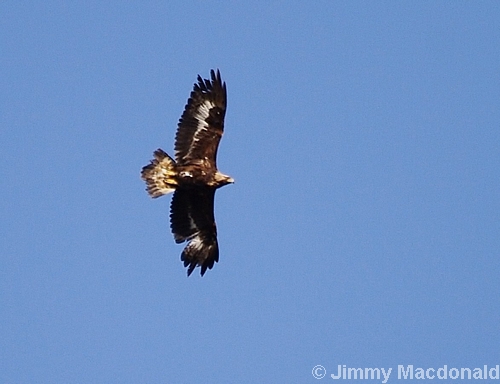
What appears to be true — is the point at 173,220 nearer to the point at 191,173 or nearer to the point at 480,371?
the point at 191,173

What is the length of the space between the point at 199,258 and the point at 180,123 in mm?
2418

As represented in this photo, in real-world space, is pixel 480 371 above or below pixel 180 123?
below

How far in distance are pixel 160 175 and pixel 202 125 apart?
1.10 metres

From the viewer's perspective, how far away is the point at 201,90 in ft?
70.8

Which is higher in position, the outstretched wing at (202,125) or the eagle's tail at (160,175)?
the outstretched wing at (202,125)

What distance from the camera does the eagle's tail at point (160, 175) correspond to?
21.5 m

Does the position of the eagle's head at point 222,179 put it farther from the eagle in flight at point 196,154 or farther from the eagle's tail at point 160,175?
the eagle's tail at point 160,175

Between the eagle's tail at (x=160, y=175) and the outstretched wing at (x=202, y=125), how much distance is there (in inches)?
8.2

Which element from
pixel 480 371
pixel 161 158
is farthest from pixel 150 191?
pixel 480 371

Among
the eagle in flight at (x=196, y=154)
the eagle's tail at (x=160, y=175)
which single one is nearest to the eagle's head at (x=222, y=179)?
the eagle in flight at (x=196, y=154)

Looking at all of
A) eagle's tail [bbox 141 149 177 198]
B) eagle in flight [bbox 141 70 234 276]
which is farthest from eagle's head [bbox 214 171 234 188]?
eagle's tail [bbox 141 149 177 198]

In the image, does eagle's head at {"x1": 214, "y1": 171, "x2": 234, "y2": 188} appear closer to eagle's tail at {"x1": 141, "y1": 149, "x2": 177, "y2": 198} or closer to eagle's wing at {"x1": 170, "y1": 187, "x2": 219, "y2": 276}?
eagle's wing at {"x1": 170, "y1": 187, "x2": 219, "y2": 276}

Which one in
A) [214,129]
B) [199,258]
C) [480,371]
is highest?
[214,129]

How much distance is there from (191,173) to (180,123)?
2.85ft
